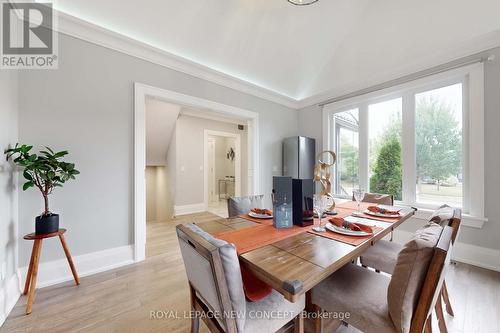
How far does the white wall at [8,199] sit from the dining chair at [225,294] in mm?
1622

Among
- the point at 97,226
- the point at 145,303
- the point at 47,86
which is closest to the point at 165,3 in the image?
the point at 47,86

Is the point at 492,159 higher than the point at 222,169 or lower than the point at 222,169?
higher

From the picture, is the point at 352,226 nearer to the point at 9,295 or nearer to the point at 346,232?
the point at 346,232

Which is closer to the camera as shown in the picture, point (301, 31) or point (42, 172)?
point (42, 172)

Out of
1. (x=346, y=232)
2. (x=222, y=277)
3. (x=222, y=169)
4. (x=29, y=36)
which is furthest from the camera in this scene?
(x=222, y=169)

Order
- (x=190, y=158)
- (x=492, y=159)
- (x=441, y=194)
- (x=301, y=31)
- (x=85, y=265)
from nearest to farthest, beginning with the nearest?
(x=85, y=265)
(x=492, y=159)
(x=441, y=194)
(x=301, y=31)
(x=190, y=158)

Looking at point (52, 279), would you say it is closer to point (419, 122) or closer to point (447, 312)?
point (447, 312)

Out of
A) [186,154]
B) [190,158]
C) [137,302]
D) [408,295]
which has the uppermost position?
[186,154]

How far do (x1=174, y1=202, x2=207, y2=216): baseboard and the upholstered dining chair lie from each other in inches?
171

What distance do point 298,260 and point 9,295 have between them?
7.74 feet

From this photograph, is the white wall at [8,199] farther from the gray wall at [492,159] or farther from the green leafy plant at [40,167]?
the gray wall at [492,159]

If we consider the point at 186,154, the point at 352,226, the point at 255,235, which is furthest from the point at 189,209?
the point at 352,226

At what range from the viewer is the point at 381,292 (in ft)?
3.51

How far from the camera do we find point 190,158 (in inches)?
207
